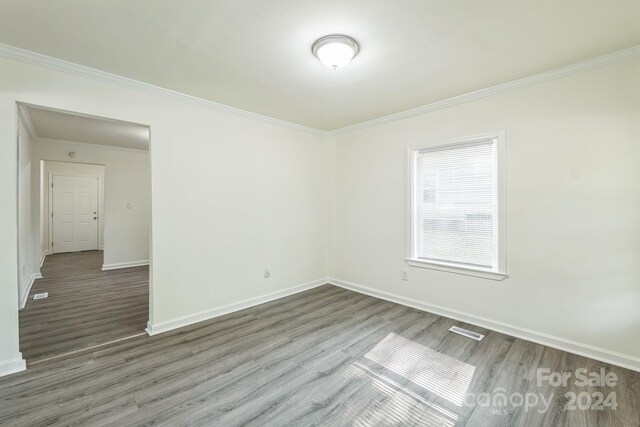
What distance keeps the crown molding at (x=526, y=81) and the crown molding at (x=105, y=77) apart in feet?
6.47

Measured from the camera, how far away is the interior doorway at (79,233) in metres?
3.05

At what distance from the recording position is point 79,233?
310 inches

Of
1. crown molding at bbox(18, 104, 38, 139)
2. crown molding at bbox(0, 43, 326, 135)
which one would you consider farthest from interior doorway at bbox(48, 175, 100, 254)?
crown molding at bbox(0, 43, 326, 135)

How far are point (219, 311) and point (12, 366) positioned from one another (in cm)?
173

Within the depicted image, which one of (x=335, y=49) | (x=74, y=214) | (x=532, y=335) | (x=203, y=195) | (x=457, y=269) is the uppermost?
(x=335, y=49)

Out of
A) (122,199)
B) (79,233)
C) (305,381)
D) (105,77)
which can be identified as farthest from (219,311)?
(79,233)

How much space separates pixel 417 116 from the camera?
11.9ft

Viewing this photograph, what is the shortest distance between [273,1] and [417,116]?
8.03 ft

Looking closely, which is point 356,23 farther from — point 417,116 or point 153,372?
point 153,372

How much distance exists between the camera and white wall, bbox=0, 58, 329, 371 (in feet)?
7.47

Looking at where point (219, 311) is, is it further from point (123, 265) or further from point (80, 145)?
point (80, 145)

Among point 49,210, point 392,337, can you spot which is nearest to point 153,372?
point 392,337

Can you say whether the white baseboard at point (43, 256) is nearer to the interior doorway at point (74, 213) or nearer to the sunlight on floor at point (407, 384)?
the interior doorway at point (74, 213)

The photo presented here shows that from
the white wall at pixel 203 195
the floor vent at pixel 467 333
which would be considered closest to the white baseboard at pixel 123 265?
the white wall at pixel 203 195
